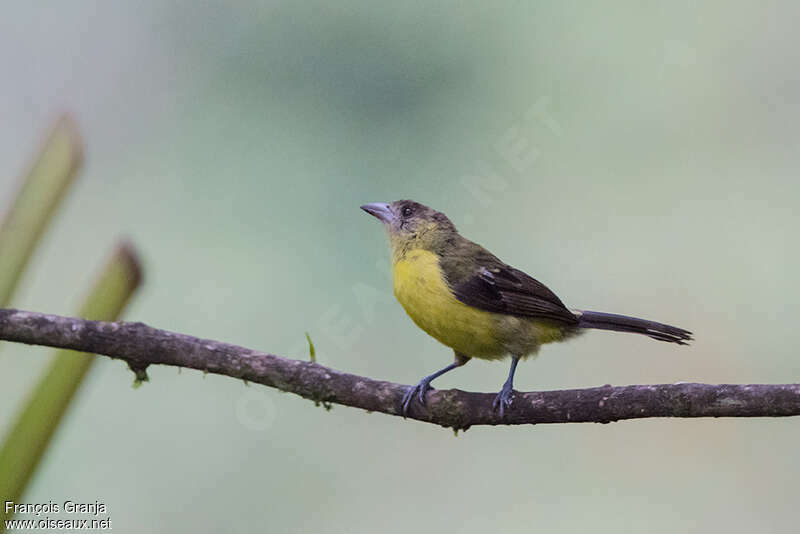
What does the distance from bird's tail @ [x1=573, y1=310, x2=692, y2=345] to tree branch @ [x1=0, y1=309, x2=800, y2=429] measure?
702 millimetres

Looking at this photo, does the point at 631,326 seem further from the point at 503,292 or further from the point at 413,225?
the point at 413,225

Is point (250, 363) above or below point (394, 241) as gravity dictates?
below

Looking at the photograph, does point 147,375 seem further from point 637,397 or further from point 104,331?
point 637,397

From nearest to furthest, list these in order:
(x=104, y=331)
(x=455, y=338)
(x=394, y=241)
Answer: (x=104, y=331) < (x=455, y=338) < (x=394, y=241)

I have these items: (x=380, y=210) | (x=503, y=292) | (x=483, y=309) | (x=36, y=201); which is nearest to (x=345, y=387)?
(x=483, y=309)

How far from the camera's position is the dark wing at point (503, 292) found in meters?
2.69

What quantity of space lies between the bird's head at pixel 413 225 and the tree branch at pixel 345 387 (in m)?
0.78

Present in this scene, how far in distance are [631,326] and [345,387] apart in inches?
45.5

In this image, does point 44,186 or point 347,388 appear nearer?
point 44,186

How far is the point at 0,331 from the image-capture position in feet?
6.73

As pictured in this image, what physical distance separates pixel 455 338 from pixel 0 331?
55.9 inches

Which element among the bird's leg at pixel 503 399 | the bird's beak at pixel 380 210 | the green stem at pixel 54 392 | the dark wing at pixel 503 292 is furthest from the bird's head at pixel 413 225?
the green stem at pixel 54 392

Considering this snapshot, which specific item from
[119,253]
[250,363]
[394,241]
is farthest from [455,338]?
[119,253]

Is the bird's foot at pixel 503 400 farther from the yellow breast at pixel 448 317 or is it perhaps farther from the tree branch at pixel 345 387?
the yellow breast at pixel 448 317
